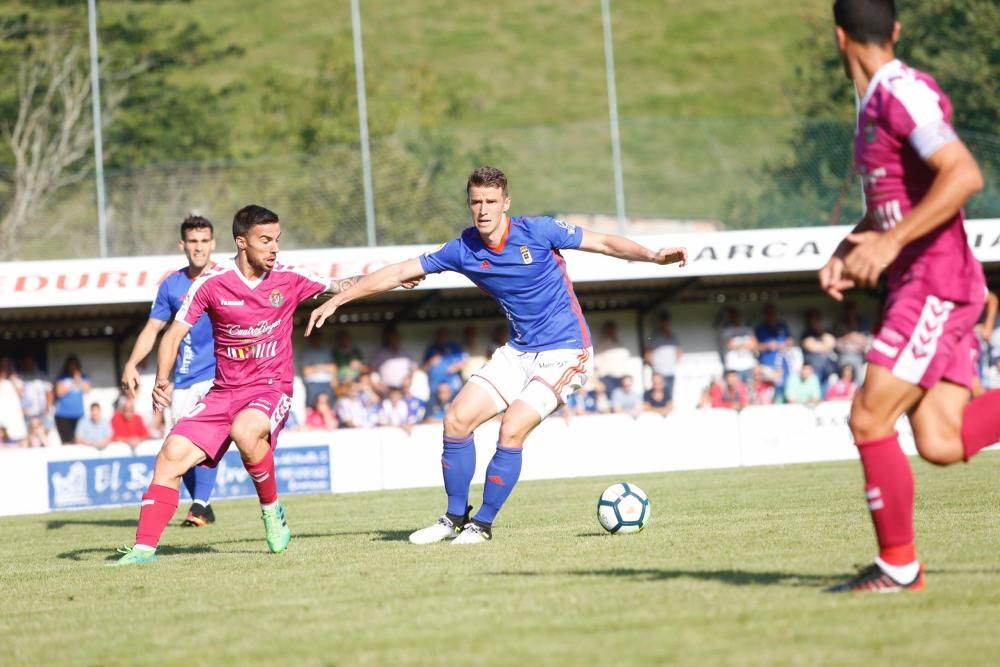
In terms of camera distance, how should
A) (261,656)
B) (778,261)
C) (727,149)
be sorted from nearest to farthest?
1. (261,656)
2. (778,261)
3. (727,149)

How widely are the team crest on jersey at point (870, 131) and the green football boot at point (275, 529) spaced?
461cm

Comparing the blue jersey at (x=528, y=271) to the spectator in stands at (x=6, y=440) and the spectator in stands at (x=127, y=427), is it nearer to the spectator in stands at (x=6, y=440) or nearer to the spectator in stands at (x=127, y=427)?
the spectator in stands at (x=127, y=427)

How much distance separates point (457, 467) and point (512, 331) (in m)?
1.01

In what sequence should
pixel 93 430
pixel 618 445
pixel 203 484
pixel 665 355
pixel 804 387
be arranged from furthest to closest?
pixel 665 355 < pixel 804 387 < pixel 93 430 < pixel 618 445 < pixel 203 484

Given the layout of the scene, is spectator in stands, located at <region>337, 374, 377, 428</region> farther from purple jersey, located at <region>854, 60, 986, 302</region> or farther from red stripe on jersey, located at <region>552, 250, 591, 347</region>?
purple jersey, located at <region>854, 60, 986, 302</region>

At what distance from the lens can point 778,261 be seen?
21094 millimetres

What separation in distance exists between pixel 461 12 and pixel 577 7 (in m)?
6.87

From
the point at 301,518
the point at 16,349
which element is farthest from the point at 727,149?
the point at 301,518

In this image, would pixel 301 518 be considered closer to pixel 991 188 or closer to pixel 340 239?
pixel 340 239

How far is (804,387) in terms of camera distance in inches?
824

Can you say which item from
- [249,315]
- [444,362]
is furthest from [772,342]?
[249,315]

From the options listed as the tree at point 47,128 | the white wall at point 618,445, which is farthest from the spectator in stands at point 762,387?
Result: the tree at point 47,128

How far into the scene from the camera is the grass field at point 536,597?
4.68 metres

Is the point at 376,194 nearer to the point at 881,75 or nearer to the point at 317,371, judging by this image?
the point at 317,371
